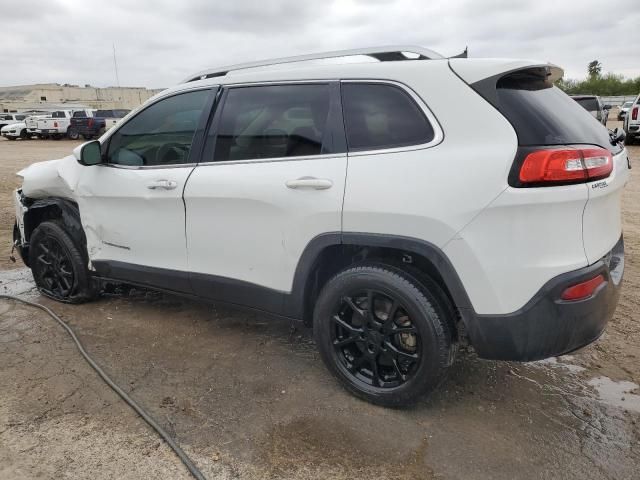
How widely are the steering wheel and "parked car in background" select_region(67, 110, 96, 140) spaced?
25.9 metres

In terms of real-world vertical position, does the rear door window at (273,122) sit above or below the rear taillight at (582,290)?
above

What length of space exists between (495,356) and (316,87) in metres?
1.75

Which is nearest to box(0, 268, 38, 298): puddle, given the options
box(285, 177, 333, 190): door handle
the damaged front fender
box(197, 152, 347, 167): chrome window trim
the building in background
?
the damaged front fender

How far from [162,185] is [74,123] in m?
26.3

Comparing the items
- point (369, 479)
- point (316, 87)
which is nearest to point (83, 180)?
point (316, 87)

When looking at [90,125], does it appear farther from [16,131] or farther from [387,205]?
[387,205]

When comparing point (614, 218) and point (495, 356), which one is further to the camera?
point (614, 218)

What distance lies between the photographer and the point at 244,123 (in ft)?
10.8

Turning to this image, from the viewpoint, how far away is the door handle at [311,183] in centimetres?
279

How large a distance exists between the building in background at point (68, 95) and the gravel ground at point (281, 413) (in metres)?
67.1

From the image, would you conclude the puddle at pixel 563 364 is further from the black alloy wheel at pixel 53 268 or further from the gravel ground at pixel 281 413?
the black alloy wheel at pixel 53 268

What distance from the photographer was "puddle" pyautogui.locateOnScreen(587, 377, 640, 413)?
9.62ft

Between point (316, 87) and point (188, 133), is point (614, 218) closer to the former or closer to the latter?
point (316, 87)

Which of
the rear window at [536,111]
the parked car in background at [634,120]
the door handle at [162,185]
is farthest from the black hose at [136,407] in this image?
the parked car in background at [634,120]
